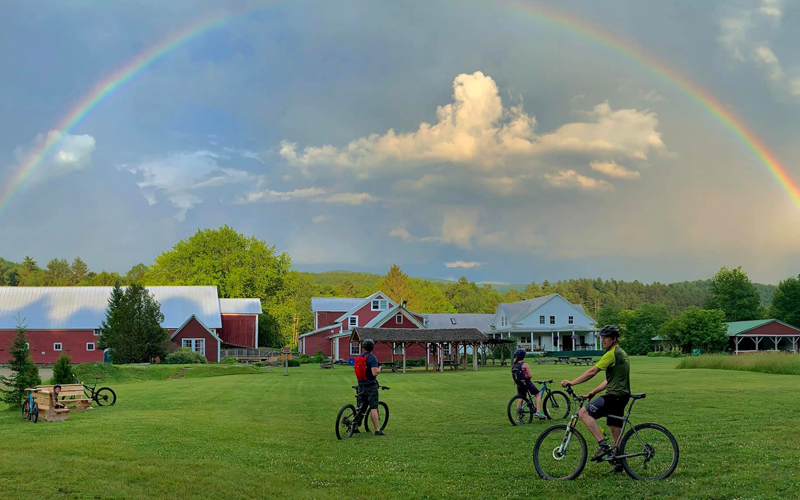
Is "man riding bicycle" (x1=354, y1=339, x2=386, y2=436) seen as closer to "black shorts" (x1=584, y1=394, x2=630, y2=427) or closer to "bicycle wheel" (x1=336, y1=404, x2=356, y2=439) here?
"bicycle wheel" (x1=336, y1=404, x2=356, y2=439)

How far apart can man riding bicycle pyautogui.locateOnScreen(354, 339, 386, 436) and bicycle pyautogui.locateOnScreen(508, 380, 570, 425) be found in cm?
344

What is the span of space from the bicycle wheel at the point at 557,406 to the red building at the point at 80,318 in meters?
50.6

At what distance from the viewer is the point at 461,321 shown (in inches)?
3647

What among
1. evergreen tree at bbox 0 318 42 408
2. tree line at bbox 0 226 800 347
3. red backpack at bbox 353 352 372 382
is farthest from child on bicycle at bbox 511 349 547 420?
tree line at bbox 0 226 800 347

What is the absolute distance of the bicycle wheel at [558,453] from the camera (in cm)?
915

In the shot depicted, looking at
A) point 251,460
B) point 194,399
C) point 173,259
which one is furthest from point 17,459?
point 173,259

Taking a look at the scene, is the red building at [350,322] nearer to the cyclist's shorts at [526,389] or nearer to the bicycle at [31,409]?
the bicycle at [31,409]

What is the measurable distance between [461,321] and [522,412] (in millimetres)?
77530

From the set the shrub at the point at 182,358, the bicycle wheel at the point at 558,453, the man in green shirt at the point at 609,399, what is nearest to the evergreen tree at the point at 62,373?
the bicycle wheel at the point at 558,453

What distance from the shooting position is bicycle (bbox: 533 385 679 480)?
9.04 metres

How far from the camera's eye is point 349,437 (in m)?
13.9

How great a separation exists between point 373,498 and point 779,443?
8040 mm

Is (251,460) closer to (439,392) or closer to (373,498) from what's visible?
(373,498)

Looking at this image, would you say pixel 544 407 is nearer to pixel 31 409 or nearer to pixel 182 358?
pixel 31 409
